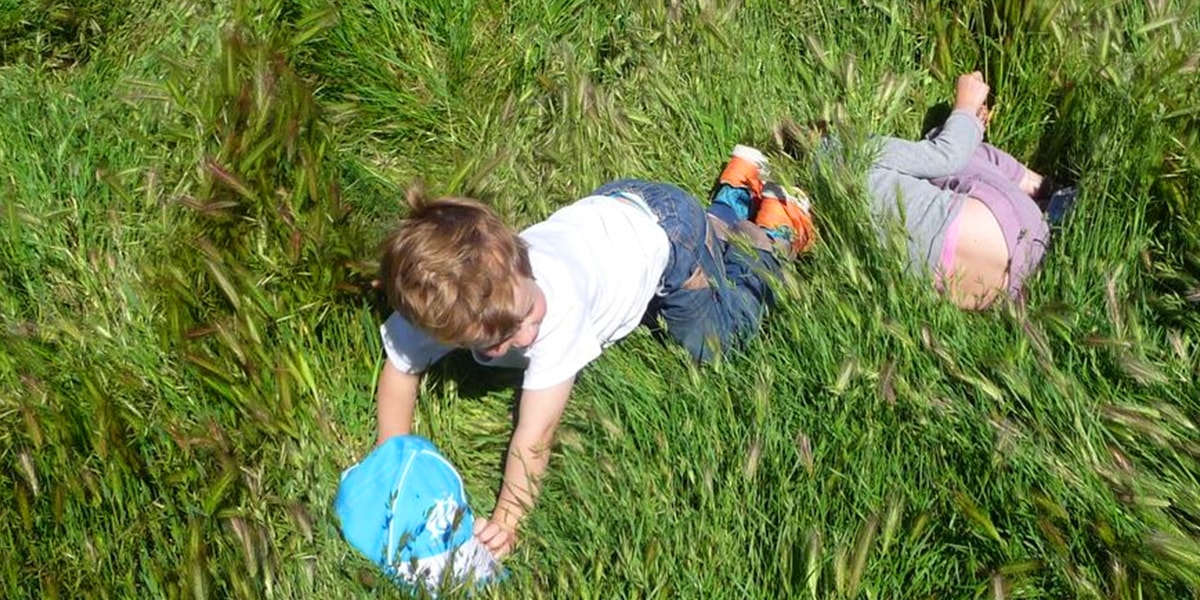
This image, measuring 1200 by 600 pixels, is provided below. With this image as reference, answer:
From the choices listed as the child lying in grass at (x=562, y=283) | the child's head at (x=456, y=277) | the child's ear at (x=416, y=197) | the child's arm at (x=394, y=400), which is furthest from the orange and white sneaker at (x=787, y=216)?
the child's arm at (x=394, y=400)

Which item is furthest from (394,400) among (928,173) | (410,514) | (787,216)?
(928,173)

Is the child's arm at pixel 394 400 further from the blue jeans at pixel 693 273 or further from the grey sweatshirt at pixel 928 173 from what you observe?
the grey sweatshirt at pixel 928 173

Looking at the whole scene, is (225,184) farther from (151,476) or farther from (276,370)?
(151,476)

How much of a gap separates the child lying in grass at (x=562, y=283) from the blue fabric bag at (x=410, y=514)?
8cm

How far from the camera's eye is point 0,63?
3773mm

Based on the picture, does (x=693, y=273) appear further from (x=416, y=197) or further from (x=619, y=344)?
(x=416, y=197)

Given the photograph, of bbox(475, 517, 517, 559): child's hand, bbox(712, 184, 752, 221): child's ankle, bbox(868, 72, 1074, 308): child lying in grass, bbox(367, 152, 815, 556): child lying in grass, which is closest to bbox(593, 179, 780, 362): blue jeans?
bbox(367, 152, 815, 556): child lying in grass

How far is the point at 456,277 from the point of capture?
260 centimetres

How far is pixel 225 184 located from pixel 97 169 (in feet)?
1.29

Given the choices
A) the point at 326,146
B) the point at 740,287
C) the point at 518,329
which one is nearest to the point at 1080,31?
the point at 740,287

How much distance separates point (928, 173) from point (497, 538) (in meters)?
1.38

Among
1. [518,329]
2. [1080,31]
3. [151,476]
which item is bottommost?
[151,476]

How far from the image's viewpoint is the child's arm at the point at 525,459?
2.69 metres

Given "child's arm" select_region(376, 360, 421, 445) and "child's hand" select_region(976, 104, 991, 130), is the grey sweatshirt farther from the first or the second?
"child's arm" select_region(376, 360, 421, 445)
